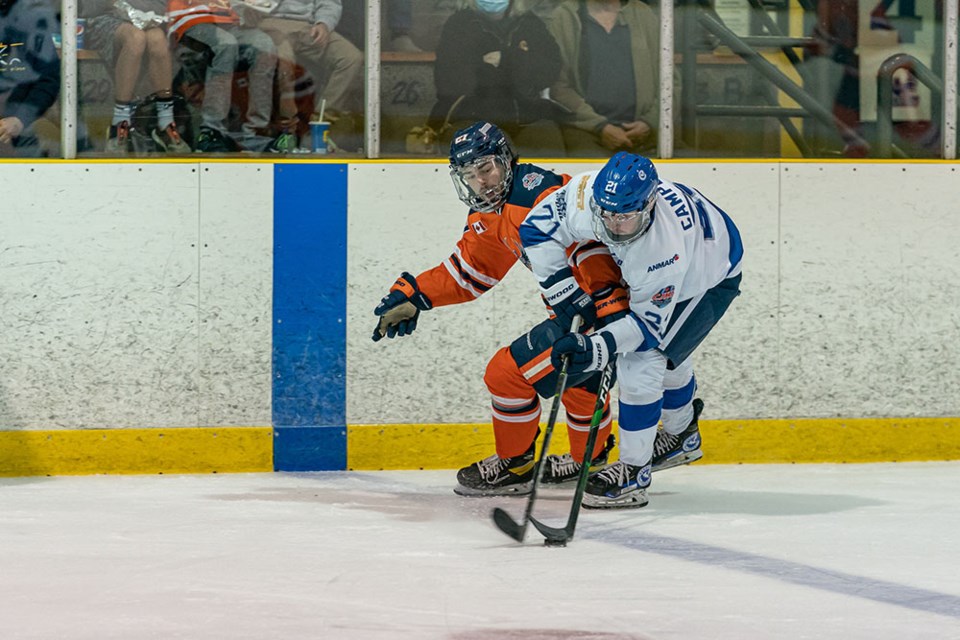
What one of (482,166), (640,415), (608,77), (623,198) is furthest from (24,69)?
(640,415)

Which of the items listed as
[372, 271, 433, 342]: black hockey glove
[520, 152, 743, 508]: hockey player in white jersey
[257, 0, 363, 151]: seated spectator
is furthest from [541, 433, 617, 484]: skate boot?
[257, 0, 363, 151]: seated spectator

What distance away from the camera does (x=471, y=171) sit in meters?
4.38

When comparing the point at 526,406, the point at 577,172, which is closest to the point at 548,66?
the point at 577,172

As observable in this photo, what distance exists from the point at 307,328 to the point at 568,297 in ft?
4.11

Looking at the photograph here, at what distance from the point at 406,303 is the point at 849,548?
1.55m

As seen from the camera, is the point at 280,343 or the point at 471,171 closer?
the point at 471,171

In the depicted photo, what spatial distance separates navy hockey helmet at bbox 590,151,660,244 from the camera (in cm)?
390

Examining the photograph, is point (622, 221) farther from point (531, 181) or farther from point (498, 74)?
point (498, 74)

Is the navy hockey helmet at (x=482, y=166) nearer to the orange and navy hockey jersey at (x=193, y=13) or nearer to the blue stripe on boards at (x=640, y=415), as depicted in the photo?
the blue stripe on boards at (x=640, y=415)

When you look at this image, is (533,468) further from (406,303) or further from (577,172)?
(577,172)

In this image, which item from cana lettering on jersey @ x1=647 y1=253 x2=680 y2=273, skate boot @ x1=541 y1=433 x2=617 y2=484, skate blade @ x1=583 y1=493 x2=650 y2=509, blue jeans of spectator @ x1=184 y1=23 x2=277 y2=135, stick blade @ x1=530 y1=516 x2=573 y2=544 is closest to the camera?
stick blade @ x1=530 y1=516 x2=573 y2=544

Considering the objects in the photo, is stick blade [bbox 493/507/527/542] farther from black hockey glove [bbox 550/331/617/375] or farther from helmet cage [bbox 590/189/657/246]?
helmet cage [bbox 590/189/657/246]

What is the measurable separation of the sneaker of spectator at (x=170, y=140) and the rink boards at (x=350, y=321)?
13 cm

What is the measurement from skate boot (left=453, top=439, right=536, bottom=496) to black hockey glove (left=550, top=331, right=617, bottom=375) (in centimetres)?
70
